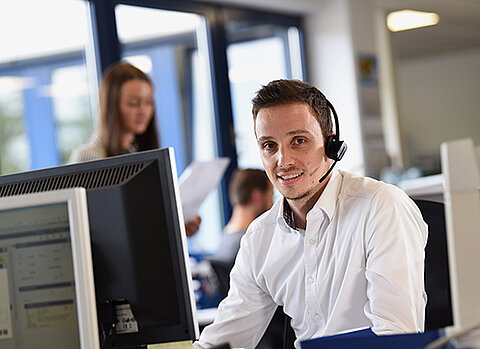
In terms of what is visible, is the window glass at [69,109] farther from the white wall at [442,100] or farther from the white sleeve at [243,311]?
the white sleeve at [243,311]

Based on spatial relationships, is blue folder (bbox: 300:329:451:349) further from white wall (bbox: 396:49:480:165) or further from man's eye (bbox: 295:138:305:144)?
white wall (bbox: 396:49:480:165)

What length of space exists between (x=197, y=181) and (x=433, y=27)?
4.69 metres

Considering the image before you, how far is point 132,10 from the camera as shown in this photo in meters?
4.41

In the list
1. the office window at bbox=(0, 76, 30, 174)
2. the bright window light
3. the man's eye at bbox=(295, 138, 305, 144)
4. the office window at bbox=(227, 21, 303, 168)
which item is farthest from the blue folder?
the bright window light

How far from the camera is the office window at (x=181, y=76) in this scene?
4.68 meters

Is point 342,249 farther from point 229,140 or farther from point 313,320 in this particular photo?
point 229,140

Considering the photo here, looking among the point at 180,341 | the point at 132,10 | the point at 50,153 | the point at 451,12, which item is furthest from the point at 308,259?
the point at 451,12

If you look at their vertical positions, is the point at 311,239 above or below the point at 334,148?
below

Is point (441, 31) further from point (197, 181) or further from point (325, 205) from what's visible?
point (325, 205)

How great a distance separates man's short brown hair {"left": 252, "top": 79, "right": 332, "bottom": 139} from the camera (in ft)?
5.70

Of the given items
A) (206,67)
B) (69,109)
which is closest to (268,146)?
(206,67)

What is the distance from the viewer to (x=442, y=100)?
7.39 m

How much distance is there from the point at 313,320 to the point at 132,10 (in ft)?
10.3

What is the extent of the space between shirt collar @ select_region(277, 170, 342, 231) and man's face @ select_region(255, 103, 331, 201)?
42 millimetres
